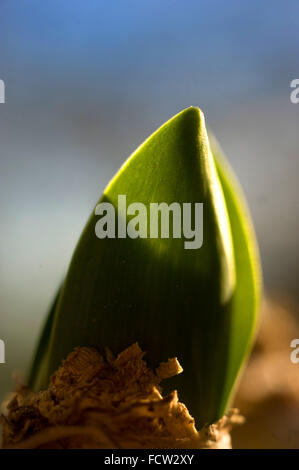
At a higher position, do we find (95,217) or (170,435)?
(95,217)

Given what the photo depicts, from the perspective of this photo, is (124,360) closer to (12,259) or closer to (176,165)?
(176,165)

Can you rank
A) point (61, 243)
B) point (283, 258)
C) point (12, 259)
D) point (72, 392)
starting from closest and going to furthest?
point (72, 392) < point (61, 243) < point (12, 259) < point (283, 258)

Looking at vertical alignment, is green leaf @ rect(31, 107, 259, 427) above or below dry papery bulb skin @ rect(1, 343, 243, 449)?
above

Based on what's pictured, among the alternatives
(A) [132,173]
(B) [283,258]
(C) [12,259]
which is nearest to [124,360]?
(A) [132,173]

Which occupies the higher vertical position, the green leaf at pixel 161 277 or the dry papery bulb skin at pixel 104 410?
the green leaf at pixel 161 277
